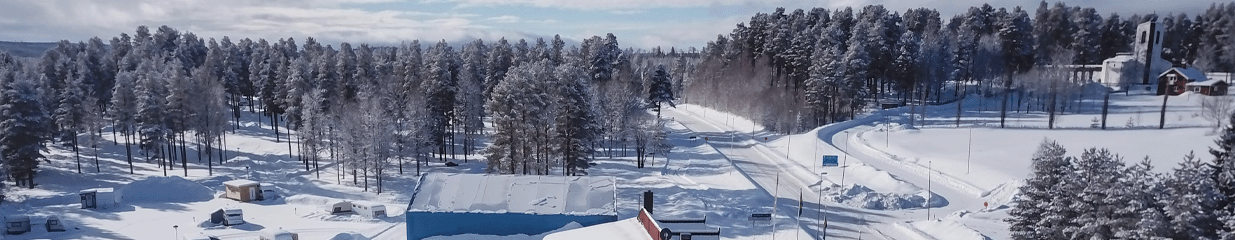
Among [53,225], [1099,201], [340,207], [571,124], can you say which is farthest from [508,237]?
[53,225]

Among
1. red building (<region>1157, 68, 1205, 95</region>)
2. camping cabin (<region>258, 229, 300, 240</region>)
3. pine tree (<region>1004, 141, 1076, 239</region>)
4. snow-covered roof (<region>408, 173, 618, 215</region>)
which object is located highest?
red building (<region>1157, 68, 1205, 95</region>)

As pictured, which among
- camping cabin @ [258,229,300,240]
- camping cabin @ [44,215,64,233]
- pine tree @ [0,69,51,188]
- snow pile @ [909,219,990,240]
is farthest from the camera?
pine tree @ [0,69,51,188]

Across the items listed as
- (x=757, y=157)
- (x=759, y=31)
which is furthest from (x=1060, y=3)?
(x=757, y=157)

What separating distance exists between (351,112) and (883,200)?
3240cm

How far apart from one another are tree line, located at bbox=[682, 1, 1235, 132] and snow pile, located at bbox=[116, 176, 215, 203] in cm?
4316

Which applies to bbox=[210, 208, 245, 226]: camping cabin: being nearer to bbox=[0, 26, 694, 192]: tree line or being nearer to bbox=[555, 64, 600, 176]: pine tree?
bbox=[0, 26, 694, 192]: tree line

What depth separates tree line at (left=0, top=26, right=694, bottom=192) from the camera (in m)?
40.5

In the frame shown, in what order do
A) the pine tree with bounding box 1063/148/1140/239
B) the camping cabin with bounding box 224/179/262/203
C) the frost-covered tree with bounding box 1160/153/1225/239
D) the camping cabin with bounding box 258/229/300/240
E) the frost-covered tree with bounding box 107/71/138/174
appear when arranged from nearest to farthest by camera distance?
the frost-covered tree with bounding box 1160/153/1225/239, the pine tree with bounding box 1063/148/1140/239, the camping cabin with bounding box 258/229/300/240, the camping cabin with bounding box 224/179/262/203, the frost-covered tree with bounding box 107/71/138/174

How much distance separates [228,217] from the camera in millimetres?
32875

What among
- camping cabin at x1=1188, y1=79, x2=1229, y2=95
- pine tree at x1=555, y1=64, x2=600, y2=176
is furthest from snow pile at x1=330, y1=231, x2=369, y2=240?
camping cabin at x1=1188, y1=79, x2=1229, y2=95

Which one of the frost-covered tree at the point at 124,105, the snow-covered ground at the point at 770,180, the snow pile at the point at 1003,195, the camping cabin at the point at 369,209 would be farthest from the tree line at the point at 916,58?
the frost-covered tree at the point at 124,105

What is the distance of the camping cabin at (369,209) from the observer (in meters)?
34.6

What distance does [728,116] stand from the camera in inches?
2852

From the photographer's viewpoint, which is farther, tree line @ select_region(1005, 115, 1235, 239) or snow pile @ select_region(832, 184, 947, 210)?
snow pile @ select_region(832, 184, 947, 210)
